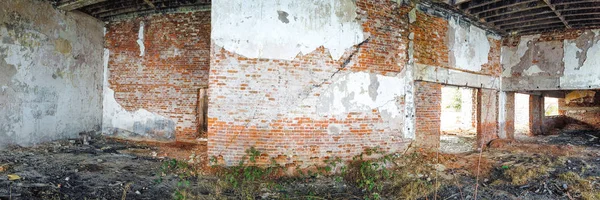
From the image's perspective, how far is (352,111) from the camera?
19.0 ft

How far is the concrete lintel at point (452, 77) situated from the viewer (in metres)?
6.92

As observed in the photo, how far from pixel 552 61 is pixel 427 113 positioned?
15.4 ft

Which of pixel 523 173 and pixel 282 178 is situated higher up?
pixel 523 173

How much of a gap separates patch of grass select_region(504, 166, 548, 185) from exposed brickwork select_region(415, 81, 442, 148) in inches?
66.8

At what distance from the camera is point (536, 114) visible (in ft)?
38.5

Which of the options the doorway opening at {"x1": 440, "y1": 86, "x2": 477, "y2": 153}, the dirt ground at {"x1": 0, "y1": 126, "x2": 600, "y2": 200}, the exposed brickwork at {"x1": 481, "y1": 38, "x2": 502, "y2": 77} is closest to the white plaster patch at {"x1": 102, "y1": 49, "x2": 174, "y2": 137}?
the dirt ground at {"x1": 0, "y1": 126, "x2": 600, "y2": 200}

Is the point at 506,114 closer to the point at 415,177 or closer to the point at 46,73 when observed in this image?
the point at 415,177

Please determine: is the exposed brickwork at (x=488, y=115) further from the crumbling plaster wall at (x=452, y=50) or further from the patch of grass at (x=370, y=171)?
the patch of grass at (x=370, y=171)

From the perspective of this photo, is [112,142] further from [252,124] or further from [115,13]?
[252,124]

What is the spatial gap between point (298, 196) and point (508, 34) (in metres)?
8.45

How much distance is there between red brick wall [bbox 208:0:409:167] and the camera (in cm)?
539

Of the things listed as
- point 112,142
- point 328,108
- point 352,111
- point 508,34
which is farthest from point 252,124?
point 508,34

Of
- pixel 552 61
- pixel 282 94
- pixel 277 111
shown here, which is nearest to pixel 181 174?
pixel 277 111

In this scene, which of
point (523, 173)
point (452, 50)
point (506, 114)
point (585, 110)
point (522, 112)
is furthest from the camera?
point (522, 112)
